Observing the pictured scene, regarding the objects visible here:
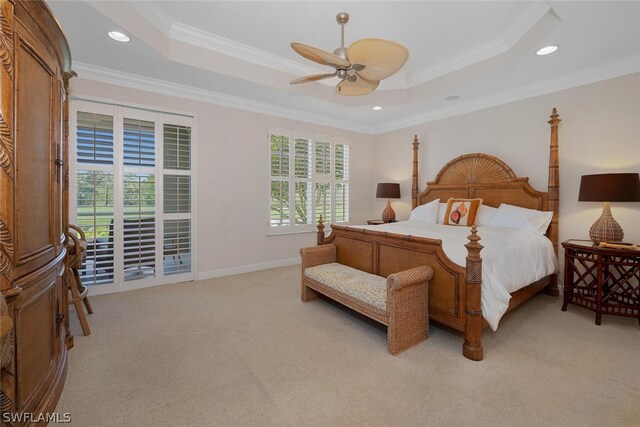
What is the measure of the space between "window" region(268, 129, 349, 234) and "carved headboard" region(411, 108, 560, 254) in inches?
53.7

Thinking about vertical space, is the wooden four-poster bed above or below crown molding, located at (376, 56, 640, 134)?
below

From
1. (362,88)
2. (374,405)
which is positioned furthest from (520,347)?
(362,88)

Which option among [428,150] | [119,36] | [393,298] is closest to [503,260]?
[393,298]

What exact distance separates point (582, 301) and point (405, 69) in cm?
329

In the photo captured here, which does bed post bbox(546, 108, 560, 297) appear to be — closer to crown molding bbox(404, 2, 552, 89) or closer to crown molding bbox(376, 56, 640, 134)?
crown molding bbox(376, 56, 640, 134)

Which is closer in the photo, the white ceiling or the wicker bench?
the wicker bench

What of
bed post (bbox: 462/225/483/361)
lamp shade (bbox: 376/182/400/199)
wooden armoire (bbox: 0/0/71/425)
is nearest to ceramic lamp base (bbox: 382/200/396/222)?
lamp shade (bbox: 376/182/400/199)

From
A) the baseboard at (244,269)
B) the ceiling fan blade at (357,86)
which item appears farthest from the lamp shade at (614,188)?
the baseboard at (244,269)

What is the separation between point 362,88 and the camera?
104 inches

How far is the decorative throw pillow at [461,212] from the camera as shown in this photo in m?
3.82

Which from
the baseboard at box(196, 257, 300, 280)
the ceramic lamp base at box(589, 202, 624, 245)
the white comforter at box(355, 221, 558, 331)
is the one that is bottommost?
the baseboard at box(196, 257, 300, 280)

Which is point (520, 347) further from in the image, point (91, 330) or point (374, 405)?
point (91, 330)

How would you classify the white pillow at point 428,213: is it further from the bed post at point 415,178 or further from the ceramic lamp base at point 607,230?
the ceramic lamp base at point 607,230

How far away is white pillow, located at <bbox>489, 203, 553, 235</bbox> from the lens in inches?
133
